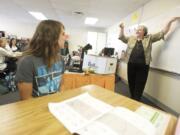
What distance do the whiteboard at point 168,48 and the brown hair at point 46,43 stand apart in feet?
6.87

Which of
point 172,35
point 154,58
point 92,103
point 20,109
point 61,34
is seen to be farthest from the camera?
point 154,58

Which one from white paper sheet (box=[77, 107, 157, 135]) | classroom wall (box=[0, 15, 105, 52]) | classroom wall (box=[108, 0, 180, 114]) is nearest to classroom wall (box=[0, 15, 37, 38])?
classroom wall (box=[0, 15, 105, 52])

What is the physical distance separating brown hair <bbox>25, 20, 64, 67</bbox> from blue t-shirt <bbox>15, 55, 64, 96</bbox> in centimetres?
4

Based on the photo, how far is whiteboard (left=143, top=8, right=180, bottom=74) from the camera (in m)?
2.51

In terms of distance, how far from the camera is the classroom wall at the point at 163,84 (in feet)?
8.30

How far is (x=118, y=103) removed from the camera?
88 cm

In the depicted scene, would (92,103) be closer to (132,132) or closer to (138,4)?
(132,132)

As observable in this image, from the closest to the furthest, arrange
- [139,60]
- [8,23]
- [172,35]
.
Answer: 1. [172,35]
2. [139,60]
3. [8,23]

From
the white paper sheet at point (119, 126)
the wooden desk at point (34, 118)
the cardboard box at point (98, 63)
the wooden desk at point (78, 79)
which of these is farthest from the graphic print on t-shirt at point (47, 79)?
the cardboard box at point (98, 63)

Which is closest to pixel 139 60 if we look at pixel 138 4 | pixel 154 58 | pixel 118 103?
pixel 154 58

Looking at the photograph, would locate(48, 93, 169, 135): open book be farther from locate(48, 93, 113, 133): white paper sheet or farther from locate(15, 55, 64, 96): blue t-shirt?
locate(15, 55, 64, 96): blue t-shirt

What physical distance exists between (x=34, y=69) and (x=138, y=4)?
3.61m

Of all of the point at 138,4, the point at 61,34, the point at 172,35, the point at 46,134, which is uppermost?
the point at 138,4

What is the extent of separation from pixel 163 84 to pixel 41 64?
2.47 metres
